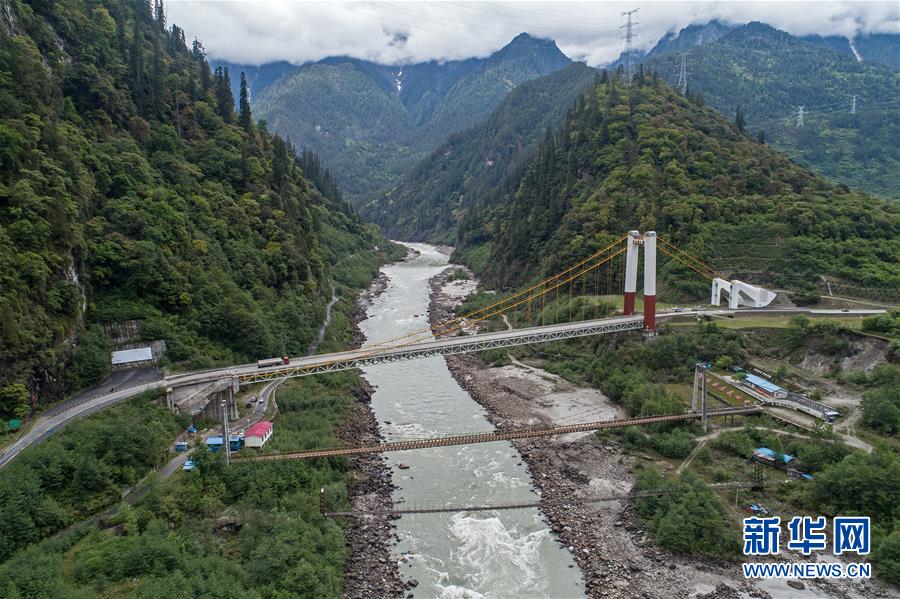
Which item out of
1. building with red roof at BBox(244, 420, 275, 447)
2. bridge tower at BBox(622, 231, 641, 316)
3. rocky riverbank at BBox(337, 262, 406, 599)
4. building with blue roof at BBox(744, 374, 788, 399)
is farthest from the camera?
bridge tower at BBox(622, 231, 641, 316)

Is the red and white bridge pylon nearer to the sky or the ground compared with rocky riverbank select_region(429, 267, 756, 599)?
nearer to the sky

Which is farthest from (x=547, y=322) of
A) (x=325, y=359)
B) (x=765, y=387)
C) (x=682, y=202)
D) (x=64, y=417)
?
(x=64, y=417)

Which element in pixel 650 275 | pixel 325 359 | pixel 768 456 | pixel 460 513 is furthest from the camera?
pixel 650 275

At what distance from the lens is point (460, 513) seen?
22.6m

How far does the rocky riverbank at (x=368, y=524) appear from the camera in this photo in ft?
59.7

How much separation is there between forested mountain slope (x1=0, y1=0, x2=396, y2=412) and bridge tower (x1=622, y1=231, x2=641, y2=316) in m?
19.3

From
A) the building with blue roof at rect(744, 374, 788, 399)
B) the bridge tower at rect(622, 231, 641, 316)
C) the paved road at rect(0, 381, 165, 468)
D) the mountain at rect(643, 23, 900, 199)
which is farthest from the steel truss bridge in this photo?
the mountain at rect(643, 23, 900, 199)

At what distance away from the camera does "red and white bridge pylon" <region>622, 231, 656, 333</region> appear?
3203cm

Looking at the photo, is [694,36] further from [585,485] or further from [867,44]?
[585,485]

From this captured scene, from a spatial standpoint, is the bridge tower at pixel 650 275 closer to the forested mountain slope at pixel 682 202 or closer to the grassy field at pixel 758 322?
the grassy field at pixel 758 322

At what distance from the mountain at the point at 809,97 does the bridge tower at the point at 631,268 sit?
53978 mm

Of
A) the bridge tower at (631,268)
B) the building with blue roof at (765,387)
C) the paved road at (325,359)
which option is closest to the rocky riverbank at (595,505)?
the paved road at (325,359)

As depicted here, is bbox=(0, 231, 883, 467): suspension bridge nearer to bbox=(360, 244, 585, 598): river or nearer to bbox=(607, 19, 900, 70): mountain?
bbox=(360, 244, 585, 598): river

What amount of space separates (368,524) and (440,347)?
1003cm
